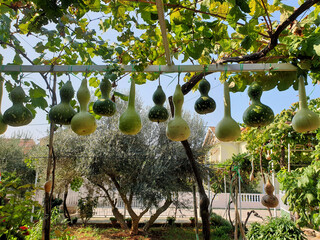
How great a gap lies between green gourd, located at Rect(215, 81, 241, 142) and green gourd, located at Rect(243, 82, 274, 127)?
0.09m

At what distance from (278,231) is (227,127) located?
3.54 metres

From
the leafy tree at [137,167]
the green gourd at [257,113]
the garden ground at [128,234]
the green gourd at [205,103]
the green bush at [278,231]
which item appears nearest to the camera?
the green gourd at [257,113]

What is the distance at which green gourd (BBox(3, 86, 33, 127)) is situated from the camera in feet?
4.08

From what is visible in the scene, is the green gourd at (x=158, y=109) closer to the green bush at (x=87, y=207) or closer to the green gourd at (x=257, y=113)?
the green gourd at (x=257, y=113)

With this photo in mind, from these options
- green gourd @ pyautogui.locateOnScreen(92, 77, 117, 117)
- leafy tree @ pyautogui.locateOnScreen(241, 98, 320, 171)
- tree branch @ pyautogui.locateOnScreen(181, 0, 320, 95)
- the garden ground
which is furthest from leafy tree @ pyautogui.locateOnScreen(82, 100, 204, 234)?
green gourd @ pyautogui.locateOnScreen(92, 77, 117, 117)

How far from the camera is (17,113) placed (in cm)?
125

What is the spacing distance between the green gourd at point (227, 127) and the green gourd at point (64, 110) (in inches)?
30.3

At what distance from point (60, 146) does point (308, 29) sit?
777 centimetres

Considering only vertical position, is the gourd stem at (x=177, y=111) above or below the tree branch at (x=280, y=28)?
below

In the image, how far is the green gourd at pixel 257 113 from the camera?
4.15 ft

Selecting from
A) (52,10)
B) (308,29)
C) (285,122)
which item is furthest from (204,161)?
(52,10)

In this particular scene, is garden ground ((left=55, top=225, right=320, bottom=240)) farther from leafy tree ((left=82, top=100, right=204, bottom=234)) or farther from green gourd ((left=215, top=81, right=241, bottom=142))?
green gourd ((left=215, top=81, right=241, bottom=142))

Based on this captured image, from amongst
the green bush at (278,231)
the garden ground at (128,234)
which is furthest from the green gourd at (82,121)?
the garden ground at (128,234)

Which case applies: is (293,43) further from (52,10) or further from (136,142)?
(136,142)
